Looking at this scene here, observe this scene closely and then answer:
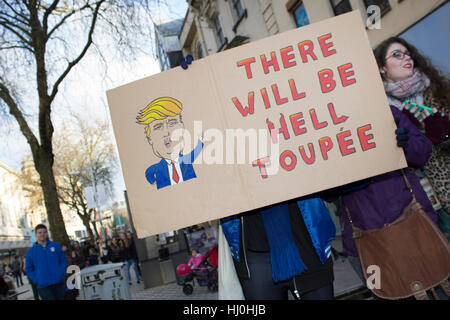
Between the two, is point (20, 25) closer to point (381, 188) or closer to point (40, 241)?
point (40, 241)

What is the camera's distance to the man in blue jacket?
19.5ft

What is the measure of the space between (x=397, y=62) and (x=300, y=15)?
22.4 ft

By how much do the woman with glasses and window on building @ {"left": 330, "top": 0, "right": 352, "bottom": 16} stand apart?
4.19 metres

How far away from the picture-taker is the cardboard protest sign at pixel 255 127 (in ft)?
6.70

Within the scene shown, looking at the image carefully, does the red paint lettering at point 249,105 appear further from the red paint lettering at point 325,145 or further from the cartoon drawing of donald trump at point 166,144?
the red paint lettering at point 325,145

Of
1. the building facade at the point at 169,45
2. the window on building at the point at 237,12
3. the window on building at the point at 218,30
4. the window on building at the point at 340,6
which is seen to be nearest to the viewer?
the window on building at the point at 340,6

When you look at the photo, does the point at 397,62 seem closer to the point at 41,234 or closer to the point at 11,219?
the point at 41,234

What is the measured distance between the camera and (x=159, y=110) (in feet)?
7.13

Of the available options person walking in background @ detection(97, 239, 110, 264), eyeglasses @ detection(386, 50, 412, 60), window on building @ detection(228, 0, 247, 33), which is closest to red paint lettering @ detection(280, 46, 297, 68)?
eyeglasses @ detection(386, 50, 412, 60)

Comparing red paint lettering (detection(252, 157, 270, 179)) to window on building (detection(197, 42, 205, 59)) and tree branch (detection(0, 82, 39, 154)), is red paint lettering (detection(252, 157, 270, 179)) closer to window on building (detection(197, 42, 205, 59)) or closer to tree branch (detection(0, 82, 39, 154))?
tree branch (detection(0, 82, 39, 154))

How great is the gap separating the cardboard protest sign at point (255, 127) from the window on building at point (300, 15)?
747cm

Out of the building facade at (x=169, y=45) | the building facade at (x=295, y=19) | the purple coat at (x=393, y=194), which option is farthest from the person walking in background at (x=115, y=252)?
the building facade at (x=169, y=45)

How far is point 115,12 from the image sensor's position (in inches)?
361
